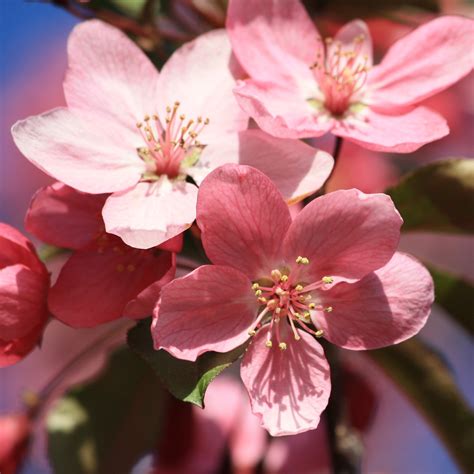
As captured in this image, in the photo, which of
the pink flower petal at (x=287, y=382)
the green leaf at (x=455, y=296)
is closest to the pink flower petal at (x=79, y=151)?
the pink flower petal at (x=287, y=382)

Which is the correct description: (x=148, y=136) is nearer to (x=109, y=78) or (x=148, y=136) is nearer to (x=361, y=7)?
(x=109, y=78)

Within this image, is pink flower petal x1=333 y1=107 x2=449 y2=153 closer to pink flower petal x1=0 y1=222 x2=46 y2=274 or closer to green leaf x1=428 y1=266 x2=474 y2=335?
green leaf x1=428 y1=266 x2=474 y2=335

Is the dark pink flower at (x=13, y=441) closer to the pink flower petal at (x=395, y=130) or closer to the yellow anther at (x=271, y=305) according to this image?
the yellow anther at (x=271, y=305)

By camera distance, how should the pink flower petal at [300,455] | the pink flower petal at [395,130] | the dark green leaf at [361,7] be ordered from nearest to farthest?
1. the pink flower petal at [395,130]
2. the dark green leaf at [361,7]
3. the pink flower petal at [300,455]

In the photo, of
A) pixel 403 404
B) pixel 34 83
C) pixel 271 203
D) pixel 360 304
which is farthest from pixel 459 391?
pixel 34 83

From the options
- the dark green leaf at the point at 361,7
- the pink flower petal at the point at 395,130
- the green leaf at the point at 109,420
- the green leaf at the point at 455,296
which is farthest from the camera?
the dark green leaf at the point at 361,7

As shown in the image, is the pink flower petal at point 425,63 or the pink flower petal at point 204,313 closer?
the pink flower petal at point 204,313

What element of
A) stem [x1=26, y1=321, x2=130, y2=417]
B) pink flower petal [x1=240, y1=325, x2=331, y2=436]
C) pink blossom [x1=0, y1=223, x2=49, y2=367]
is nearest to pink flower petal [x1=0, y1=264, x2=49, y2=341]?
pink blossom [x1=0, y1=223, x2=49, y2=367]
